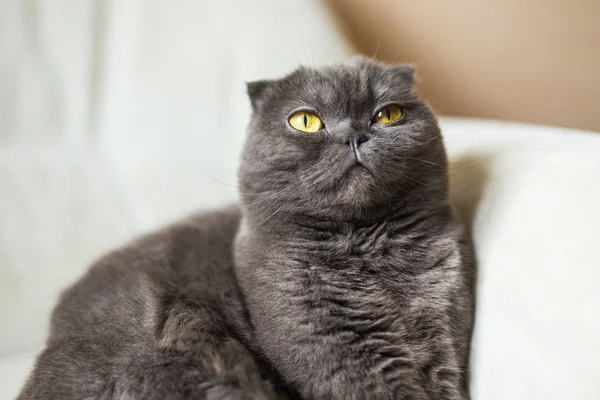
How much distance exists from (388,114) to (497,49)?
1.00m

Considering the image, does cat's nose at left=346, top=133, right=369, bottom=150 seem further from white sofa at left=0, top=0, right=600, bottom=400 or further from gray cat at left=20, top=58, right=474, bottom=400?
white sofa at left=0, top=0, right=600, bottom=400

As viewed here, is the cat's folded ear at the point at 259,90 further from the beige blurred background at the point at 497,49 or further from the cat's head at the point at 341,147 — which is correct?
the beige blurred background at the point at 497,49

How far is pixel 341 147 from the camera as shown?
103 centimetres

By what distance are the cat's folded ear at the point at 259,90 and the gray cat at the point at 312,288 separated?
48 millimetres

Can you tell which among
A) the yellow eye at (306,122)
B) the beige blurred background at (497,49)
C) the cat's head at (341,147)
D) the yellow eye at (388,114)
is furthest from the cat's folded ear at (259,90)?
the beige blurred background at (497,49)

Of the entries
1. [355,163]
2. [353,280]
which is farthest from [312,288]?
[355,163]

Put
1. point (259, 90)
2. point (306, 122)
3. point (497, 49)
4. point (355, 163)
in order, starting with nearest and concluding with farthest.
→ point (355, 163), point (306, 122), point (259, 90), point (497, 49)

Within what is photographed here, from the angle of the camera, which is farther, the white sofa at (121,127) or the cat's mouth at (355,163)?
the white sofa at (121,127)

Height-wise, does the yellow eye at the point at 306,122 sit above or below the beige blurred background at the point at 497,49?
below

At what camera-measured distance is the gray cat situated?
0.97m

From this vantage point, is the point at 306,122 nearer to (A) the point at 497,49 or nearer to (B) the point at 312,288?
(B) the point at 312,288

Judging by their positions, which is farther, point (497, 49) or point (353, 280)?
point (497, 49)

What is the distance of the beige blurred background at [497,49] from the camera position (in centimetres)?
179

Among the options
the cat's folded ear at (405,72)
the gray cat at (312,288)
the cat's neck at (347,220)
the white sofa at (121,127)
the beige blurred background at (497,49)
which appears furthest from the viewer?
the beige blurred background at (497,49)
